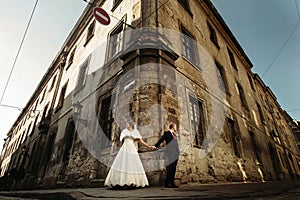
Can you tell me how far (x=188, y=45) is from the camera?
8219mm

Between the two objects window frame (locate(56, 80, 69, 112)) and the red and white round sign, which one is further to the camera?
window frame (locate(56, 80, 69, 112))

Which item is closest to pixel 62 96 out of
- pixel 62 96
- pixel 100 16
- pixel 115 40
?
pixel 62 96

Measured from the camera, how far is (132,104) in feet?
16.0

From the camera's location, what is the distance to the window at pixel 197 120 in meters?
5.87

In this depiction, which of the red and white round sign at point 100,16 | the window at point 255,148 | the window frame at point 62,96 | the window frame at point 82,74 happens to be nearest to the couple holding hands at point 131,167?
the red and white round sign at point 100,16

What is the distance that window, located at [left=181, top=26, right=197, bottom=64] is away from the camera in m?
7.92

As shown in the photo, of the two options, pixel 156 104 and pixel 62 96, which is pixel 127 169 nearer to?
pixel 156 104

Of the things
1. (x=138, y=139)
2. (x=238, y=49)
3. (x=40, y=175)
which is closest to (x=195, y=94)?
(x=138, y=139)

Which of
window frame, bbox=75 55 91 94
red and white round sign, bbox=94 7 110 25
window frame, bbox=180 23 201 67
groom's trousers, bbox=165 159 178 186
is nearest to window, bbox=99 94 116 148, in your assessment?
red and white round sign, bbox=94 7 110 25

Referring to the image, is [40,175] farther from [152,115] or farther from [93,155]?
[152,115]

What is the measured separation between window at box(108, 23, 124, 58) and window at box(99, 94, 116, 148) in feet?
7.41

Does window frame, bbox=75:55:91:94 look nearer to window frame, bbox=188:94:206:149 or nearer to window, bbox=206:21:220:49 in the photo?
window frame, bbox=188:94:206:149

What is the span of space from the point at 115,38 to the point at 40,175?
826 cm

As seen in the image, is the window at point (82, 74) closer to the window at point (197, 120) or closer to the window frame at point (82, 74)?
the window frame at point (82, 74)
